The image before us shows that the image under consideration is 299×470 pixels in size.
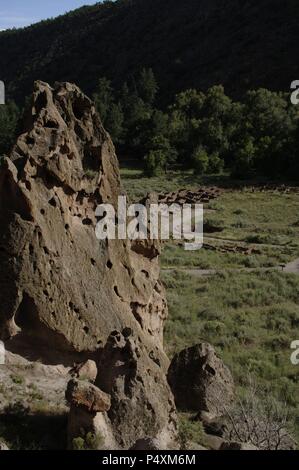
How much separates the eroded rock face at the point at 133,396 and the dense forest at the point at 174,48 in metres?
86.9

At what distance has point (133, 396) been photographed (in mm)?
8406

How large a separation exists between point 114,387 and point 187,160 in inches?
2310

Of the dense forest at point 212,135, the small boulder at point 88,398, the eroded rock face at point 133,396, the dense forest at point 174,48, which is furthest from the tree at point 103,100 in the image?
the small boulder at point 88,398

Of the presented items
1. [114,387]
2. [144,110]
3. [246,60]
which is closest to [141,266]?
[114,387]

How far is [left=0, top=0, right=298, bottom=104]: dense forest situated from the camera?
326ft

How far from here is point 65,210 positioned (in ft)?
35.2

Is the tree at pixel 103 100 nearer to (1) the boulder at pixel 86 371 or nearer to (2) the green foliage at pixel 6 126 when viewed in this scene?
(2) the green foliage at pixel 6 126

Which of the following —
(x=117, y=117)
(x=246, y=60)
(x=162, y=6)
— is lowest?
(x=117, y=117)

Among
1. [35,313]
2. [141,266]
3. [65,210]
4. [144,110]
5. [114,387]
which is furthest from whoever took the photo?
[144,110]

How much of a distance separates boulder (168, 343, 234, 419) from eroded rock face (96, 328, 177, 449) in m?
2.32

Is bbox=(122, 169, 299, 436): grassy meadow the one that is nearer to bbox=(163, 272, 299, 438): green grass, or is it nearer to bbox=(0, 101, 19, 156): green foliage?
bbox=(163, 272, 299, 438): green grass

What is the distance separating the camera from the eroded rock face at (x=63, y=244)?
32.1ft

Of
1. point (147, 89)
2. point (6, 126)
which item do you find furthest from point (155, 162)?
point (147, 89)

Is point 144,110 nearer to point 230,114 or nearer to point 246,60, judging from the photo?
point 230,114
